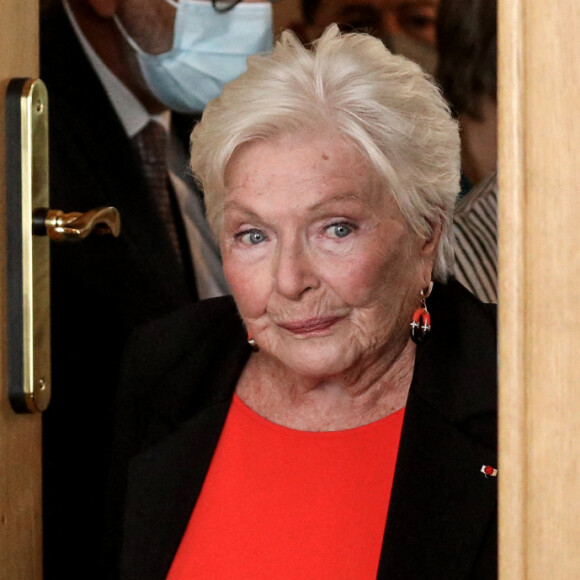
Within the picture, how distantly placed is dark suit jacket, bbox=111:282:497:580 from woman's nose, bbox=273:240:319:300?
0.71 feet

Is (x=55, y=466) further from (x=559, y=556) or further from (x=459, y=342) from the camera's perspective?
(x=559, y=556)

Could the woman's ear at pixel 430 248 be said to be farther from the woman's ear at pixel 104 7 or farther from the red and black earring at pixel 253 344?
the woman's ear at pixel 104 7

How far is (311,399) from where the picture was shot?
130cm

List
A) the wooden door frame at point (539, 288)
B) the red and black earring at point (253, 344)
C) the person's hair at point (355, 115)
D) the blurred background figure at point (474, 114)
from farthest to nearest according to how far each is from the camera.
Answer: the blurred background figure at point (474, 114)
the red and black earring at point (253, 344)
the person's hair at point (355, 115)
the wooden door frame at point (539, 288)

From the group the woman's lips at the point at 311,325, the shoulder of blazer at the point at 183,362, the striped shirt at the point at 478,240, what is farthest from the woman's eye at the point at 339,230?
the striped shirt at the point at 478,240

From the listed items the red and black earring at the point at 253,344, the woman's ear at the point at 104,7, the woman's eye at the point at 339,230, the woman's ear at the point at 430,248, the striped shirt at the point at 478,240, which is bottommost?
the red and black earring at the point at 253,344

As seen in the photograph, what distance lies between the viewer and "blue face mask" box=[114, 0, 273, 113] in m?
1.62

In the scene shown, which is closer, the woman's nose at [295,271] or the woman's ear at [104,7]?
the woman's nose at [295,271]

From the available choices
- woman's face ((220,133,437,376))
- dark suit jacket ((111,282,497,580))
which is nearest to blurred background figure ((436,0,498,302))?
dark suit jacket ((111,282,497,580))

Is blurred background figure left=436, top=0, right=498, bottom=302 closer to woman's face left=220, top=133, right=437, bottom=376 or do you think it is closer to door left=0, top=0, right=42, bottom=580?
woman's face left=220, top=133, right=437, bottom=376

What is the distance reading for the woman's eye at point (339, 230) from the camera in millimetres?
1163

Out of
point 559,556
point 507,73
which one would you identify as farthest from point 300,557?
point 507,73

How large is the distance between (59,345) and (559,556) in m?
1.28

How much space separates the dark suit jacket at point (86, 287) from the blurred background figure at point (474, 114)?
553 mm
